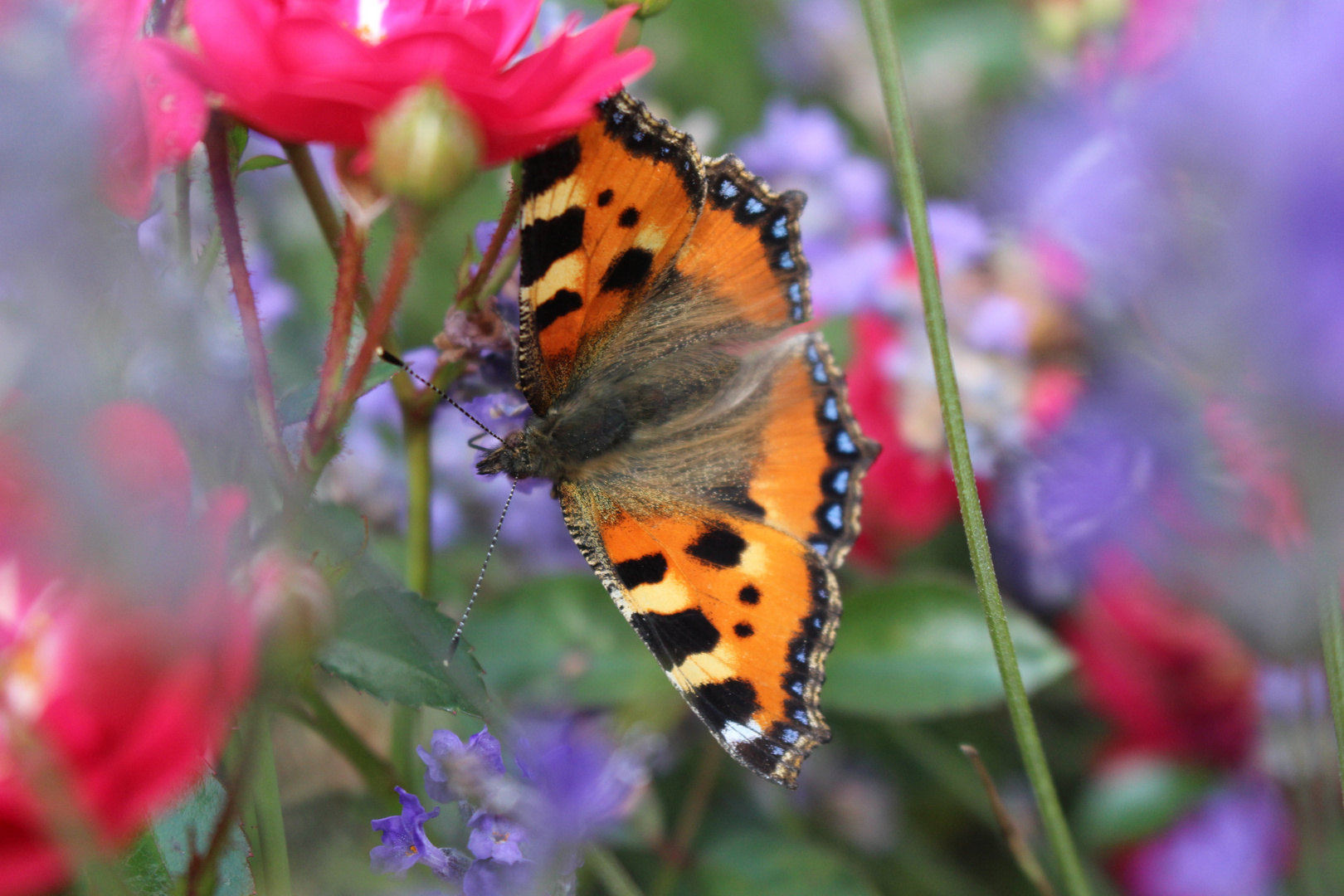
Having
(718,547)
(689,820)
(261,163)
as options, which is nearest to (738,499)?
(718,547)

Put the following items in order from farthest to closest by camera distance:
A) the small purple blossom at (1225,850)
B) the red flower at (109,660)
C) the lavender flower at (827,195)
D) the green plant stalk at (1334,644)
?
1. the lavender flower at (827,195)
2. the small purple blossom at (1225,850)
3. the green plant stalk at (1334,644)
4. the red flower at (109,660)

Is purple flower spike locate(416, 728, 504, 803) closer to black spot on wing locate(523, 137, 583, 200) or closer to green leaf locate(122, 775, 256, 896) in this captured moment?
green leaf locate(122, 775, 256, 896)

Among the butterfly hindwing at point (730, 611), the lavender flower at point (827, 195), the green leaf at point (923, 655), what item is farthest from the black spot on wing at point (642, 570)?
the lavender flower at point (827, 195)

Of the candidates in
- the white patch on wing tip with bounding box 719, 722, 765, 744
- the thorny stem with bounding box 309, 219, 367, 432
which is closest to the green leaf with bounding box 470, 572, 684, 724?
the white patch on wing tip with bounding box 719, 722, 765, 744

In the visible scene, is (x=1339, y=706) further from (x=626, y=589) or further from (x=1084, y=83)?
(x=1084, y=83)

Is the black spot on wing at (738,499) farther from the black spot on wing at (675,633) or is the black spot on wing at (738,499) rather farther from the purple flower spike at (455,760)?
the purple flower spike at (455,760)

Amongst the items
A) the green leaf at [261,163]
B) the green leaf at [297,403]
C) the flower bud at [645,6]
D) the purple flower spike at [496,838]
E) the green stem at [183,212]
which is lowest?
the purple flower spike at [496,838]
